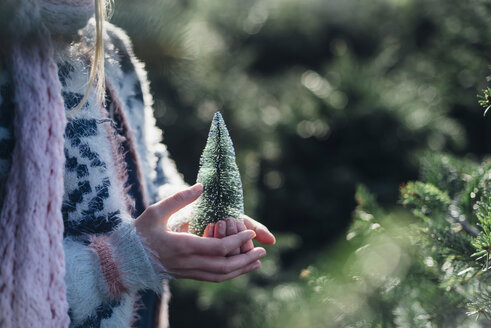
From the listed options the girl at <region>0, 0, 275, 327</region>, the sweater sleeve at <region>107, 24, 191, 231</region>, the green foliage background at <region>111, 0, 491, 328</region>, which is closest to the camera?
the girl at <region>0, 0, 275, 327</region>

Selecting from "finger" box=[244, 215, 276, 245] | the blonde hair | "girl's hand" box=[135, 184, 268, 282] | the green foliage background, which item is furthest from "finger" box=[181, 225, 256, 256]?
the green foliage background

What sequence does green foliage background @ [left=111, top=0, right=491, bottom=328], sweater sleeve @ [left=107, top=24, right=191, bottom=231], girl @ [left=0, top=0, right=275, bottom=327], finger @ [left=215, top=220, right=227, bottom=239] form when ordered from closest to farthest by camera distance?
girl @ [left=0, top=0, right=275, bottom=327]
finger @ [left=215, top=220, right=227, bottom=239]
sweater sleeve @ [left=107, top=24, right=191, bottom=231]
green foliage background @ [left=111, top=0, right=491, bottom=328]

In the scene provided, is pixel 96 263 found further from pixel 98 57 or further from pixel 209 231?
pixel 98 57

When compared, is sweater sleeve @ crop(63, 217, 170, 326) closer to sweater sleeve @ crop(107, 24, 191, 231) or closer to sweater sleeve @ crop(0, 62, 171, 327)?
sweater sleeve @ crop(0, 62, 171, 327)

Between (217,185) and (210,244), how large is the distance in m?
0.13

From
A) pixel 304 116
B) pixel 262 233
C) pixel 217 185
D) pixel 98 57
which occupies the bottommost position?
pixel 304 116

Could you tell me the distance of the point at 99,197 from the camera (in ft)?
2.98

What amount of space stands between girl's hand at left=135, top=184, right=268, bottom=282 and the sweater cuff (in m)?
0.02

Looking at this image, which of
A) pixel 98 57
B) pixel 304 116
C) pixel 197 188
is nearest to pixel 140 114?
pixel 98 57

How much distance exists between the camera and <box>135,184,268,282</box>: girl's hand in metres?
0.81

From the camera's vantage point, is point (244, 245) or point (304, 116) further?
point (304, 116)

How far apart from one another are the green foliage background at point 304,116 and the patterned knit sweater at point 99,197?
570 mm

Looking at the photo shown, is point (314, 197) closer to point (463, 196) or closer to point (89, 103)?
point (463, 196)

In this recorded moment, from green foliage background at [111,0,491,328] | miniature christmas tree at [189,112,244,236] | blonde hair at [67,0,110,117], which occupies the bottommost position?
green foliage background at [111,0,491,328]
